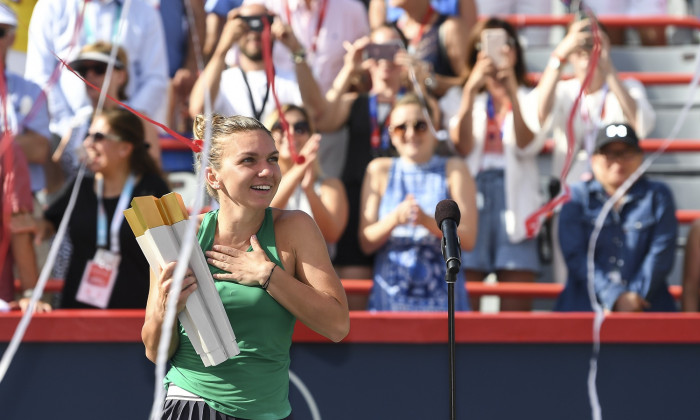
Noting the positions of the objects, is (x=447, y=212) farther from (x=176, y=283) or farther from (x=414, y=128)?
(x=414, y=128)

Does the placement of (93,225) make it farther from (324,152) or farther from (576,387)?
(576,387)

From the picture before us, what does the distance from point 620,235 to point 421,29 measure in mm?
2021

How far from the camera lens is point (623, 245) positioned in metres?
4.69

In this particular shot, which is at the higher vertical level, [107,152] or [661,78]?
[661,78]

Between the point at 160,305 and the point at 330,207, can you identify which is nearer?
the point at 160,305

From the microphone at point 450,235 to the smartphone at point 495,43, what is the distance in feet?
8.87

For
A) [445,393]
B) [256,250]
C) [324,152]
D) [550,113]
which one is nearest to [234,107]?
[324,152]

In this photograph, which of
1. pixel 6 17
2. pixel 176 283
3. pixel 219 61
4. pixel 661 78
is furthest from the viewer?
pixel 661 78

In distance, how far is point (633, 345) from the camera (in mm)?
4168

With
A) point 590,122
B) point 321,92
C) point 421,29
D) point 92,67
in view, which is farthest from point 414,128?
point 92,67

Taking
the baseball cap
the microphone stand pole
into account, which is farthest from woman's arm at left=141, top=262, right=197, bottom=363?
the baseball cap

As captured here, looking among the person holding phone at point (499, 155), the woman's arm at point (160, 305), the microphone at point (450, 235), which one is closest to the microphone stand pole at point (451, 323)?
the microphone at point (450, 235)

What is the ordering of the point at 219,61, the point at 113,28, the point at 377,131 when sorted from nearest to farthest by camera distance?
the point at 219,61, the point at 377,131, the point at 113,28

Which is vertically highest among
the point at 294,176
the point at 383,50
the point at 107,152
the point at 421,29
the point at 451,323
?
→ the point at 421,29
